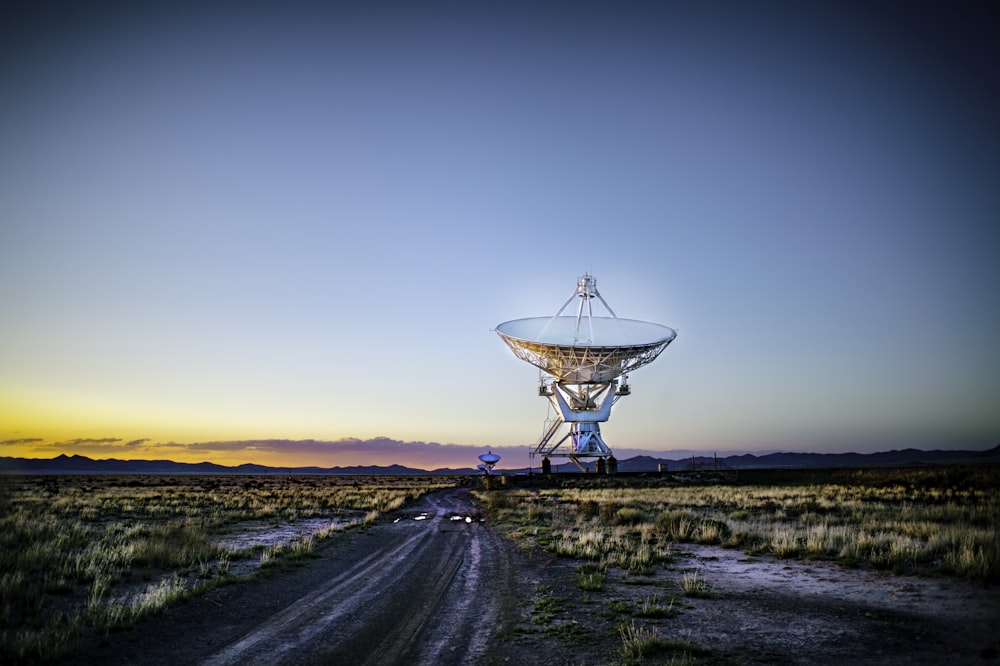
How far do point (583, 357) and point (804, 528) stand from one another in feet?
95.2

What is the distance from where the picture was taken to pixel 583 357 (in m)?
45.9

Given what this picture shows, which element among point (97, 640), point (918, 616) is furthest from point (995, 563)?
point (97, 640)

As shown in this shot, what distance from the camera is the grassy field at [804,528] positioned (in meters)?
11.6

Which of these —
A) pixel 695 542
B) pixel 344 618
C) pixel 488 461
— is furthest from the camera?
pixel 488 461

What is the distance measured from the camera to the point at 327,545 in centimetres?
1692

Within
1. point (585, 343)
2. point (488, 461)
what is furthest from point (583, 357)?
point (488, 461)

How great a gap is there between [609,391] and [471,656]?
43.5m

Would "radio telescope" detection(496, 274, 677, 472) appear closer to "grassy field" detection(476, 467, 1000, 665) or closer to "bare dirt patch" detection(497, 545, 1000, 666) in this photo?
"grassy field" detection(476, 467, 1000, 665)

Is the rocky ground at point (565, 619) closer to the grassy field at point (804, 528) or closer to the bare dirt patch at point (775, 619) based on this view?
the bare dirt patch at point (775, 619)

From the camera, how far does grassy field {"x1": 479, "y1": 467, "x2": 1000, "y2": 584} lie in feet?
38.0

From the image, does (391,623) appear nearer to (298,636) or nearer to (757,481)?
(298,636)

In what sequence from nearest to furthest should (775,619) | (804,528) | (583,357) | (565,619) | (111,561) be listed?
(775,619), (565,619), (111,561), (804,528), (583,357)

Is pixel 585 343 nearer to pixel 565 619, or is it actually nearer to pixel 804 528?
pixel 804 528

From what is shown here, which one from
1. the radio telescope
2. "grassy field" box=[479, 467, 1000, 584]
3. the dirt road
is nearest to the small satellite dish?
the radio telescope
